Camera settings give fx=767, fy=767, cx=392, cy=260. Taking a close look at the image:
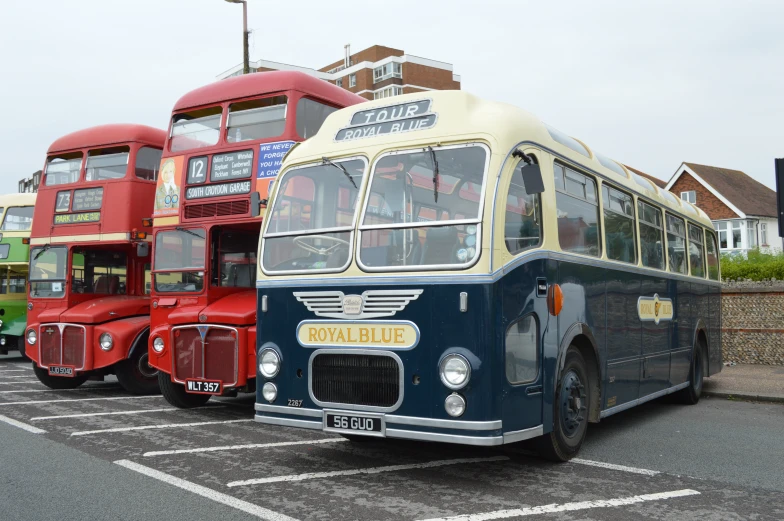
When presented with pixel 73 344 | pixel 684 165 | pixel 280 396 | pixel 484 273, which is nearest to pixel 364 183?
pixel 484 273

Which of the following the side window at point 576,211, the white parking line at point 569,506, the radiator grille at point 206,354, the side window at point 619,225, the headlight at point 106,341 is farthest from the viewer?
the headlight at point 106,341

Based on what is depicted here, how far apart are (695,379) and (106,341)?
8.80 metres

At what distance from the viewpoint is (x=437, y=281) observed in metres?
5.77

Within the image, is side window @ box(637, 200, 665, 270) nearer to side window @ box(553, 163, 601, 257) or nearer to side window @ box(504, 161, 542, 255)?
side window @ box(553, 163, 601, 257)

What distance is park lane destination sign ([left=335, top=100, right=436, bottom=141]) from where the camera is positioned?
6406 millimetres

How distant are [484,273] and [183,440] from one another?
4093mm

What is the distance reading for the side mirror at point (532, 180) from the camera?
19.5 ft

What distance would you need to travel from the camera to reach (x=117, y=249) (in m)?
13.3

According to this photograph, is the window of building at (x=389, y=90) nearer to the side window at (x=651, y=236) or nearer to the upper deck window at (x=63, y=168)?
the upper deck window at (x=63, y=168)

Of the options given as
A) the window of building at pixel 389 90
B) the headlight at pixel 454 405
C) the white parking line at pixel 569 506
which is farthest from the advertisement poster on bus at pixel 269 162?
the window of building at pixel 389 90

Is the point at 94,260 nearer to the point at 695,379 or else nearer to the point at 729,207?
the point at 695,379

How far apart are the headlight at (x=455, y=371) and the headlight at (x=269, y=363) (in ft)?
5.16

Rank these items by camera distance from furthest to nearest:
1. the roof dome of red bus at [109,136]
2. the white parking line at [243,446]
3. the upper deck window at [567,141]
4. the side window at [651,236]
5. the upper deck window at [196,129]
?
the roof dome of red bus at [109,136], the upper deck window at [196,129], the side window at [651,236], the white parking line at [243,446], the upper deck window at [567,141]

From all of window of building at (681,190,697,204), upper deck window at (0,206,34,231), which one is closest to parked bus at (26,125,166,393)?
upper deck window at (0,206,34,231)
